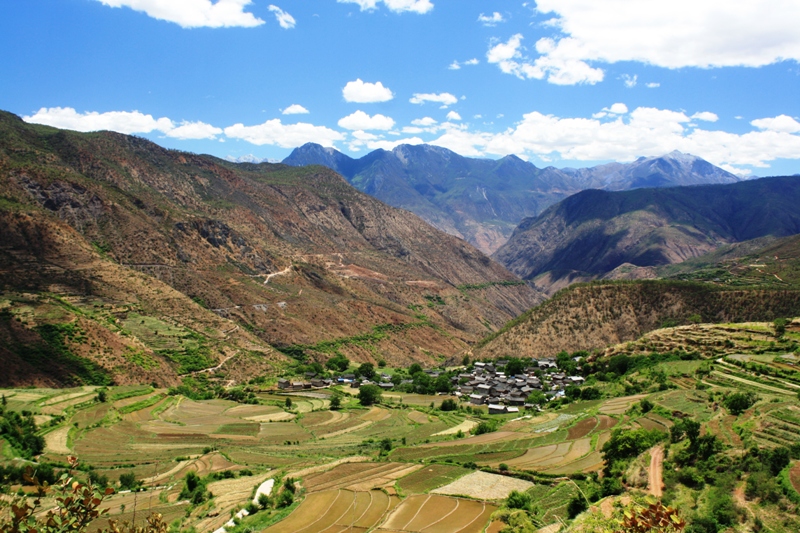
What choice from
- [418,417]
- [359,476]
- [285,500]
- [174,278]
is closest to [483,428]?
[418,417]

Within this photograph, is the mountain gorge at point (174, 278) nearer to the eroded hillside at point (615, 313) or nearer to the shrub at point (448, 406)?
the eroded hillside at point (615, 313)

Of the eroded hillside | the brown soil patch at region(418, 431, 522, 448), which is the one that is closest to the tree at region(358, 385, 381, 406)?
the brown soil patch at region(418, 431, 522, 448)

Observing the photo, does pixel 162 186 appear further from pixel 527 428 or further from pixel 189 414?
pixel 527 428

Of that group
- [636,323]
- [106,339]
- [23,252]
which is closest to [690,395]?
[636,323]

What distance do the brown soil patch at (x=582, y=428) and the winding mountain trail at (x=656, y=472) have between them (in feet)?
35.0

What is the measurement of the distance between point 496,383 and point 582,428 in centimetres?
3016

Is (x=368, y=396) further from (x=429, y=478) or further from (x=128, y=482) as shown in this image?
(x=128, y=482)

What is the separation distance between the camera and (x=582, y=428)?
167ft

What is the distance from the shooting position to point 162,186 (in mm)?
147875

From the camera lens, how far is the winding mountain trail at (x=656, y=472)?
32534 millimetres

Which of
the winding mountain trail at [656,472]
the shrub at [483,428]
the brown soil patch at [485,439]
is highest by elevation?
the winding mountain trail at [656,472]

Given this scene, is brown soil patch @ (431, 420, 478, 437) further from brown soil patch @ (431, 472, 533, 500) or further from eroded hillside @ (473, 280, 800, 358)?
eroded hillside @ (473, 280, 800, 358)

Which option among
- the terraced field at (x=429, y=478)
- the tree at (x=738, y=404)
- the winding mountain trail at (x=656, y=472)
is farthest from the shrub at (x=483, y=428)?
the tree at (x=738, y=404)

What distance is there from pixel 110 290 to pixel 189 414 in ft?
125
